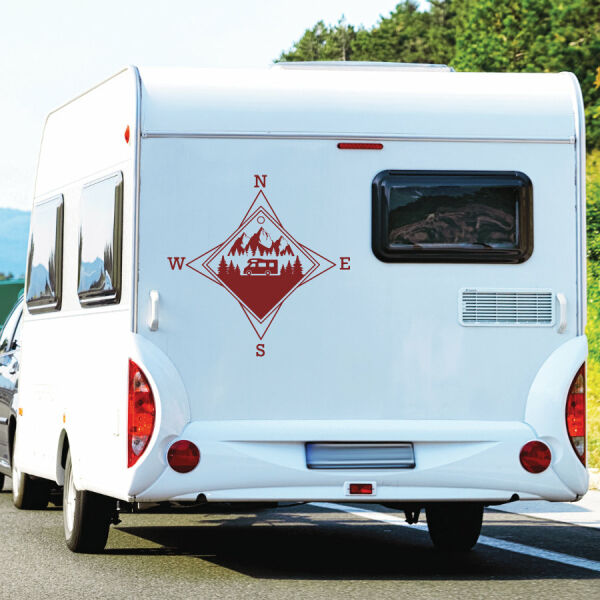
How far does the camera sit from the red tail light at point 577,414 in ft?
29.0

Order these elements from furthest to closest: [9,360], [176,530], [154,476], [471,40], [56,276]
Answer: [471,40] → [9,360] → [176,530] → [56,276] → [154,476]

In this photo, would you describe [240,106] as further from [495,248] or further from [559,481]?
[559,481]

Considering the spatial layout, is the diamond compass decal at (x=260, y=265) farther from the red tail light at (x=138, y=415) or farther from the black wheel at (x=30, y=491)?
the black wheel at (x=30, y=491)

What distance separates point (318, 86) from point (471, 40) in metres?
60.5

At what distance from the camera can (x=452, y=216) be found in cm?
895

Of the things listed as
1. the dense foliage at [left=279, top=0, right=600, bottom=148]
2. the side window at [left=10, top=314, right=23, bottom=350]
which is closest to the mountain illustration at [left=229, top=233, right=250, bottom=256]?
the side window at [left=10, top=314, right=23, bottom=350]

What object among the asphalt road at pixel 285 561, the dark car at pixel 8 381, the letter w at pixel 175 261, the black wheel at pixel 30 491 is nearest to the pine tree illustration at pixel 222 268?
the letter w at pixel 175 261

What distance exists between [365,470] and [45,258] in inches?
135

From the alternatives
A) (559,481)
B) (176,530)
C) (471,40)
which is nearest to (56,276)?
(176,530)

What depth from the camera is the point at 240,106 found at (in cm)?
890

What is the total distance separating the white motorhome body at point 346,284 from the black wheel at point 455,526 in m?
1.51

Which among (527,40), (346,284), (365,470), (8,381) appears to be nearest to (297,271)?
(346,284)

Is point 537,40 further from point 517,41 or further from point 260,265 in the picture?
point 260,265

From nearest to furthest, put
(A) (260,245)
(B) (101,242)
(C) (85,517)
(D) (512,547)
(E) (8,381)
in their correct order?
(A) (260,245), (B) (101,242), (C) (85,517), (D) (512,547), (E) (8,381)
